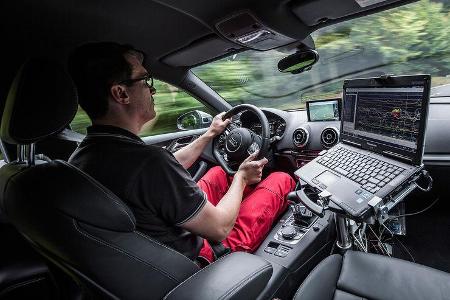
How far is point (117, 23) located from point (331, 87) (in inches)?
58.7

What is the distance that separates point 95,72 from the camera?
53.2 inches

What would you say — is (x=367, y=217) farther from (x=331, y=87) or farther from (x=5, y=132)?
(x=331, y=87)

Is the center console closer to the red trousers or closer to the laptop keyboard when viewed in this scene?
the red trousers

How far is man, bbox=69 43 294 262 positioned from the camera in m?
1.21

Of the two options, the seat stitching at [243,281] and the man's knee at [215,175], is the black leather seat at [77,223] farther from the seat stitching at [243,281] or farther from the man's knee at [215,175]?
the man's knee at [215,175]

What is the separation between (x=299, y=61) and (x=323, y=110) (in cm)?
39

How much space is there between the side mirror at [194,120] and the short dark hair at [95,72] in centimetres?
166

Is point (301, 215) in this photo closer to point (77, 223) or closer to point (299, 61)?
point (299, 61)

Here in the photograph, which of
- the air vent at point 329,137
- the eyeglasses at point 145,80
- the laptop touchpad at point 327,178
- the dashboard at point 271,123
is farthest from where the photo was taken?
the dashboard at point 271,123

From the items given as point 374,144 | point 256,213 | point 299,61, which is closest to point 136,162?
point 256,213

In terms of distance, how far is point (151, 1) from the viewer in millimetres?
1650

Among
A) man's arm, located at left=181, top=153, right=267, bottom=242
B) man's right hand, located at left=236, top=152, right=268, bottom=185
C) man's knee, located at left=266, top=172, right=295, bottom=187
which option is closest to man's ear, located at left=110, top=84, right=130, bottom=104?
man's arm, located at left=181, top=153, right=267, bottom=242

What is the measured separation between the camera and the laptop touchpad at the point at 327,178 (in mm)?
1536

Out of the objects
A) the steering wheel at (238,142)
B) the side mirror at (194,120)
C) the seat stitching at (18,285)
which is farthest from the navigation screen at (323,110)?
the seat stitching at (18,285)
